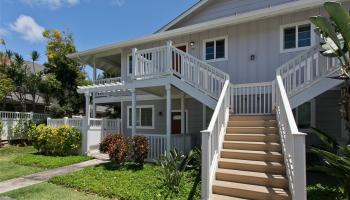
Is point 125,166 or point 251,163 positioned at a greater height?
point 251,163

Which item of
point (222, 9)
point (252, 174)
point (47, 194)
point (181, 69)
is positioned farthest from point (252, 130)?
point (222, 9)

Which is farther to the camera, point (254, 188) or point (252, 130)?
point (252, 130)

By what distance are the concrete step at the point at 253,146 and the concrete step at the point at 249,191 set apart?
1.47 meters

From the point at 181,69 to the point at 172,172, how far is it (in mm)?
4123

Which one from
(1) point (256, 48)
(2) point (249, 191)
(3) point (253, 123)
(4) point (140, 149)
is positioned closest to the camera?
(2) point (249, 191)

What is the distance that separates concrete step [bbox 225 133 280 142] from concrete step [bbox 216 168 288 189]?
1.40 meters

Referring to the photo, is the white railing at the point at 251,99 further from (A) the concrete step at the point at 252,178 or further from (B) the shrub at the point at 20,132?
(B) the shrub at the point at 20,132

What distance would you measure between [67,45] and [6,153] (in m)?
14.8

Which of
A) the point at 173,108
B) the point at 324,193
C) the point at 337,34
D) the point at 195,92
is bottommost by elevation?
the point at 324,193

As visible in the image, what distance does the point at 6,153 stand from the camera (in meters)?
16.7

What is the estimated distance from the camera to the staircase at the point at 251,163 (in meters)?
6.76

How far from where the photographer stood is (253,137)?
28.6 feet

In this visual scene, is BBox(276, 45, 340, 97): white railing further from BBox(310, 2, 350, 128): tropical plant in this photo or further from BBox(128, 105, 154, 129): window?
BBox(128, 105, 154, 129): window

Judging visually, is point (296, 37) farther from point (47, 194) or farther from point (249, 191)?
point (47, 194)
